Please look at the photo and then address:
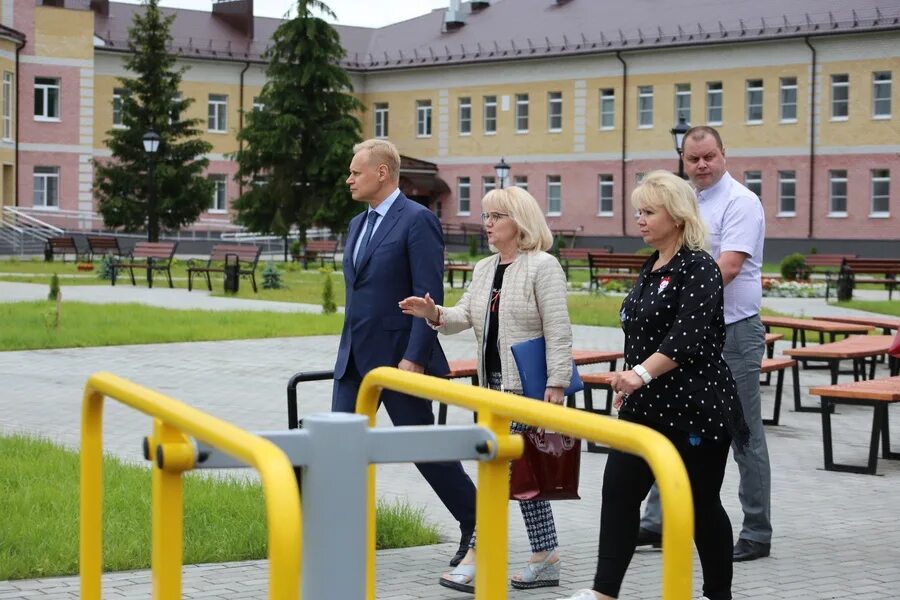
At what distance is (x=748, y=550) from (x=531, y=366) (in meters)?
1.33

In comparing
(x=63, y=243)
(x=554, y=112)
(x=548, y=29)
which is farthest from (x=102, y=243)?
(x=548, y=29)

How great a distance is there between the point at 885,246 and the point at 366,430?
5133cm

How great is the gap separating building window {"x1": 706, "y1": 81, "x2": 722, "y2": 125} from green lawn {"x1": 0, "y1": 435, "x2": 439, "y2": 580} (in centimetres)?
5013

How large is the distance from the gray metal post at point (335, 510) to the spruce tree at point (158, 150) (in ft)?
160

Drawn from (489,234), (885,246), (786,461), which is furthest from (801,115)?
(489,234)

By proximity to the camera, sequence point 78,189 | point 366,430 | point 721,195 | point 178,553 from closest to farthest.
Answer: point 366,430 → point 178,553 → point 721,195 → point 78,189

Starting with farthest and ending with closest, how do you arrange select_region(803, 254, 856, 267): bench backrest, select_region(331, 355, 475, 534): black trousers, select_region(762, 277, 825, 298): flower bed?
select_region(803, 254, 856, 267): bench backrest
select_region(762, 277, 825, 298): flower bed
select_region(331, 355, 475, 534): black trousers

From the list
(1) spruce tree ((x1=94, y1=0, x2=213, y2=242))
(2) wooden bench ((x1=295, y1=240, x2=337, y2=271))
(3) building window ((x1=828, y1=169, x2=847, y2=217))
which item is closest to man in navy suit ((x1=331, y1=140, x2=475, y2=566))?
(2) wooden bench ((x1=295, y1=240, x2=337, y2=271))

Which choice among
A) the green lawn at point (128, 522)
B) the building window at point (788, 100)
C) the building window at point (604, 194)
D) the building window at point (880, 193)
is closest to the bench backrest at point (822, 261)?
the building window at point (880, 193)

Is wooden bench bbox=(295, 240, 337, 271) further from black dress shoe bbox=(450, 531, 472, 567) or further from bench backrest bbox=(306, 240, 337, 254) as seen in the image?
black dress shoe bbox=(450, 531, 472, 567)

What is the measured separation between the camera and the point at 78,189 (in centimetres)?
5859

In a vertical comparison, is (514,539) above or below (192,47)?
below

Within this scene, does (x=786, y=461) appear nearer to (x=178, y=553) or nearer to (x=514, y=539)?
(x=514, y=539)

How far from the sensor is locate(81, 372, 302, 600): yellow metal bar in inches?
105
